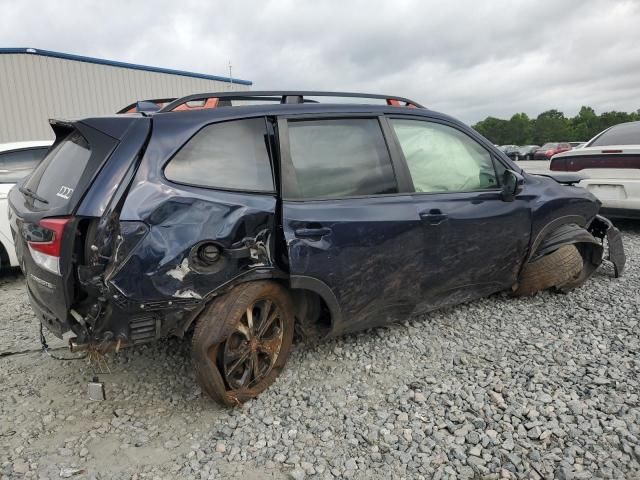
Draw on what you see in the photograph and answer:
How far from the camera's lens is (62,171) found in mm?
2490

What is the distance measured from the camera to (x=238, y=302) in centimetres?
243

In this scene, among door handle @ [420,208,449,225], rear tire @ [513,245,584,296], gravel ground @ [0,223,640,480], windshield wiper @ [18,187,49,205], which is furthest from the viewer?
rear tire @ [513,245,584,296]

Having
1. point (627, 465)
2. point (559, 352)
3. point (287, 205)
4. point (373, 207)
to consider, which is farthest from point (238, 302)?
point (559, 352)

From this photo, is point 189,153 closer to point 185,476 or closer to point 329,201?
point 329,201

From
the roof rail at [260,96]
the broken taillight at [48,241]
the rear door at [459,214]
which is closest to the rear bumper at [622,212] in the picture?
the rear door at [459,214]

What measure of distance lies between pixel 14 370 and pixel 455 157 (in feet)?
11.2

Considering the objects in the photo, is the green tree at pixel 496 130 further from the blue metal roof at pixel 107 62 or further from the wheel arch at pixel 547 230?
the wheel arch at pixel 547 230

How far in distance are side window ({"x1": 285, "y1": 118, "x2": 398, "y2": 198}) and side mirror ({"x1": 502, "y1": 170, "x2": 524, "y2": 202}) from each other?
1.01 metres

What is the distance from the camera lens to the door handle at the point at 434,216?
302cm

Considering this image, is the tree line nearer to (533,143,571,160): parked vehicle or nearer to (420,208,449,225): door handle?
(533,143,571,160): parked vehicle

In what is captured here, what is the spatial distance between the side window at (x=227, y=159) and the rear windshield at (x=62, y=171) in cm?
48

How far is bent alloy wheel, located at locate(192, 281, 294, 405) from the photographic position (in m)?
2.38

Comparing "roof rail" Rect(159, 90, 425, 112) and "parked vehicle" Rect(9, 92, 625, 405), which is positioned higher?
"roof rail" Rect(159, 90, 425, 112)

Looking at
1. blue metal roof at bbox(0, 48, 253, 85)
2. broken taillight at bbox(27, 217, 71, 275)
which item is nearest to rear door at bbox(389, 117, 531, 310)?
broken taillight at bbox(27, 217, 71, 275)
